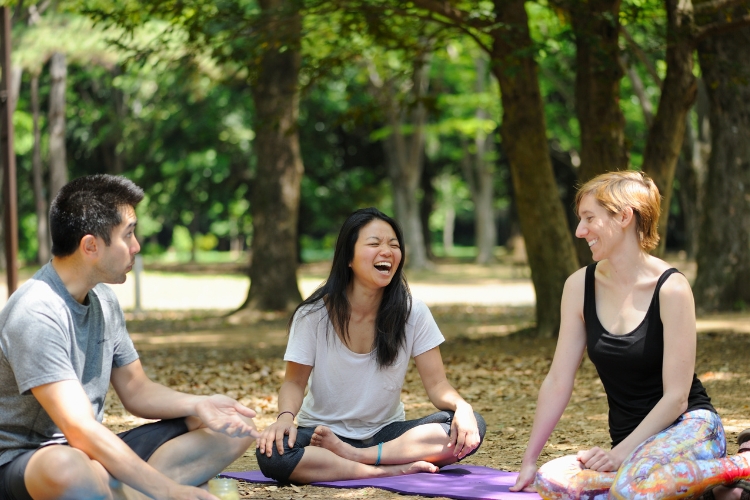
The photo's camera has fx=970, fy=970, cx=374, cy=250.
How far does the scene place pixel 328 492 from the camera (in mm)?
4414

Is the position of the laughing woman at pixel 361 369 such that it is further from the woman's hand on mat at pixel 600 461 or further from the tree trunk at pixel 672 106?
the tree trunk at pixel 672 106

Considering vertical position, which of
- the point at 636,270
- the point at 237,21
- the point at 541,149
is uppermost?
the point at 237,21

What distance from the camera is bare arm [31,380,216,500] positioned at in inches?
127

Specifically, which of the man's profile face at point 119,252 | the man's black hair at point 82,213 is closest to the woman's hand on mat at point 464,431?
the man's profile face at point 119,252

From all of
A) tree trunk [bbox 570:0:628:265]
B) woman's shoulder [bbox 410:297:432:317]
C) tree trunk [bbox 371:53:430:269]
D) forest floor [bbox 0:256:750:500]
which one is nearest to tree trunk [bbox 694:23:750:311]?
forest floor [bbox 0:256:750:500]

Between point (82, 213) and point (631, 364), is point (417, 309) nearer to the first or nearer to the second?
point (631, 364)

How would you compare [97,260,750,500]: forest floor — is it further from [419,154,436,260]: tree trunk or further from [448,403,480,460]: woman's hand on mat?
[419,154,436,260]: tree trunk

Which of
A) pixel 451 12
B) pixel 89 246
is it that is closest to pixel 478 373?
pixel 451 12

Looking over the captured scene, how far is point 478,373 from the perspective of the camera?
9281 millimetres

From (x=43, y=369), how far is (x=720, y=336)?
30.9 feet

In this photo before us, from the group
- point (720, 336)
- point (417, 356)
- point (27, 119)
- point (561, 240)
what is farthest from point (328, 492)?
point (27, 119)

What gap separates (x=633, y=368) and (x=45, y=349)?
221 centimetres

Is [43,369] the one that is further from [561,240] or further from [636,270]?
[561,240]

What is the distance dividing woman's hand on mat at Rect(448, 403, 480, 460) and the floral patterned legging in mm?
582
